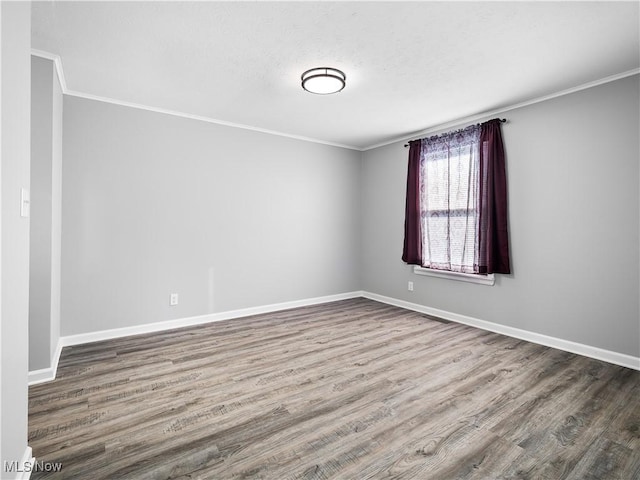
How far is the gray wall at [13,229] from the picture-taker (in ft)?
4.11

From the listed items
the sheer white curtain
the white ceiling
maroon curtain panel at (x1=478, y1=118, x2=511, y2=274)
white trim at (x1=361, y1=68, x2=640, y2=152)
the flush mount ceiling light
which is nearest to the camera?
the white ceiling

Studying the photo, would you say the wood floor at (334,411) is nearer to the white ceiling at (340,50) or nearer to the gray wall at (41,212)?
the gray wall at (41,212)

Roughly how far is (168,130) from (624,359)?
510 cm

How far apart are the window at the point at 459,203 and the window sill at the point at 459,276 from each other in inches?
2.1

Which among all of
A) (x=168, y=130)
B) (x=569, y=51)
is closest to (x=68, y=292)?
(x=168, y=130)

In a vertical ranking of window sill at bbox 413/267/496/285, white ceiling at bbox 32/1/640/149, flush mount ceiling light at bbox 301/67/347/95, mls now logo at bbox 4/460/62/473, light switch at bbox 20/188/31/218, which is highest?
white ceiling at bbox 32/1/640/149

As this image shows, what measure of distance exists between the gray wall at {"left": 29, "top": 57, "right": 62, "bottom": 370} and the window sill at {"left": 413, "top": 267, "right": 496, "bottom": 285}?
163 inches

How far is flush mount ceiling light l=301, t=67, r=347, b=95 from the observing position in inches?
111

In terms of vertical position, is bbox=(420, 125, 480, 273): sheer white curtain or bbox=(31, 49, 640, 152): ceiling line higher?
bbox=(31, 49, 640, 152): ceiling line

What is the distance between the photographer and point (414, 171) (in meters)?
4.68

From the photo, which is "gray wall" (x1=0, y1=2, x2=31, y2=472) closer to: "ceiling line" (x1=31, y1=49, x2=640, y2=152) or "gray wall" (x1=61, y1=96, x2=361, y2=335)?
"ceiling line" (x1=31, y1=49, x2=640, y2=152)

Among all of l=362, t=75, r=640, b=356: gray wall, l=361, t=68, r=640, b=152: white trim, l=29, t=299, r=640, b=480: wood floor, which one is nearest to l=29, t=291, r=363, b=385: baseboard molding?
l=29, t=299, r=640, b=480: wood floor

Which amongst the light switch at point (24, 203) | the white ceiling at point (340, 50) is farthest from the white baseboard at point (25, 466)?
the white ceiling at point (340, 50)

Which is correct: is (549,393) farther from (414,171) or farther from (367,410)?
(414,171)
